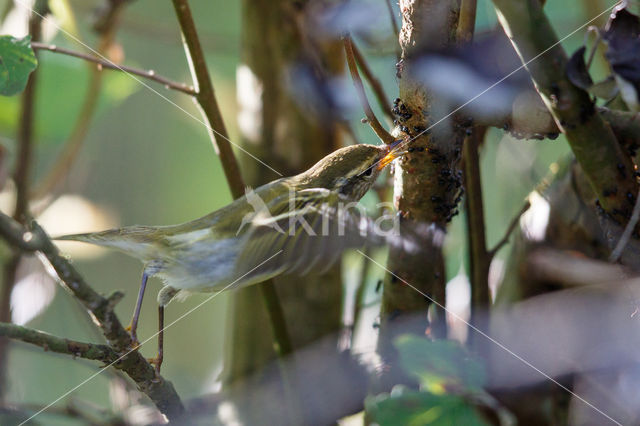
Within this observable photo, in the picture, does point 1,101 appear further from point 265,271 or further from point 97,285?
point 265,271

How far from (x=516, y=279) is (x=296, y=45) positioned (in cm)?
69

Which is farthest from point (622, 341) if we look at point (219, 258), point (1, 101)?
point (1, 101)

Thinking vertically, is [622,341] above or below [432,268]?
below

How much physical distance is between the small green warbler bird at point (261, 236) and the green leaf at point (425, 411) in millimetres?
215

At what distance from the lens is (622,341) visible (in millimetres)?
957

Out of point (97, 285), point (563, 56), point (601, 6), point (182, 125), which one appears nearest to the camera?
point (563, 56)

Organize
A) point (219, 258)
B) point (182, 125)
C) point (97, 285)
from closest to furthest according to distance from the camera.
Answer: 1. point (219, 258)
2. point (97, 285)
3. point (182, 125)

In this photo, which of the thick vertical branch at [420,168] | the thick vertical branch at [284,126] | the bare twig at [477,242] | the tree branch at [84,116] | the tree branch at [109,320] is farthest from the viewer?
the tree branch at [84,116]

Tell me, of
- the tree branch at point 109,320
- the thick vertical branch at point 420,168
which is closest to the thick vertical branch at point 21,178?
the tree branch at point 109,320

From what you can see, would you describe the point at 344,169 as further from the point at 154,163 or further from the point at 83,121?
the point at 154,163

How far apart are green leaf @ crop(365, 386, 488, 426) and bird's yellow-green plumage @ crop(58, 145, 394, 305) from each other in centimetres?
22

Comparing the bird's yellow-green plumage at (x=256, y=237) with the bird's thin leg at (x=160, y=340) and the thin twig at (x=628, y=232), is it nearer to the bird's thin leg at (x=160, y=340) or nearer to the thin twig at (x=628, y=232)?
the bird's thin leg at (x=160, y=340)

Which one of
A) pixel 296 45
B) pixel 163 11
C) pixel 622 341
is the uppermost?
pixel 163 11

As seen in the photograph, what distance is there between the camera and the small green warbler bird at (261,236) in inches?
33.0
